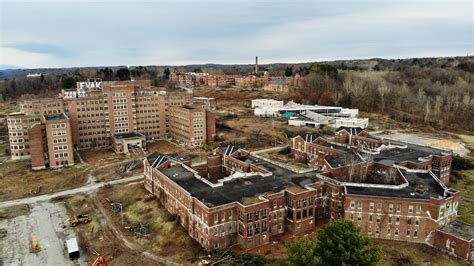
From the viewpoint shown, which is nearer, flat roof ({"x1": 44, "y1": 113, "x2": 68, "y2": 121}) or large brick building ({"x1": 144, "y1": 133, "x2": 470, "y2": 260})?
large brick building ({"x1": 144, "y1": 133, "x2": 470, "y2": 260})

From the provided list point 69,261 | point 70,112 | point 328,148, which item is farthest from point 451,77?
point 69,261

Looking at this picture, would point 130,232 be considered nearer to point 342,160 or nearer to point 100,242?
point 100,242

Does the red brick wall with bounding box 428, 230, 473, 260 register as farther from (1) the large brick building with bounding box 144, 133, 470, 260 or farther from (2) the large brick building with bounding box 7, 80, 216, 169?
Result: (2) the large brick building with bounding box 7, 80, 216, 169

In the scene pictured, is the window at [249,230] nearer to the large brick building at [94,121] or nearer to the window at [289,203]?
the window at [289,203]

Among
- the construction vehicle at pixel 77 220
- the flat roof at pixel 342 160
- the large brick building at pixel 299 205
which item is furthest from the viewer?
the flat roof at pixel 342 160

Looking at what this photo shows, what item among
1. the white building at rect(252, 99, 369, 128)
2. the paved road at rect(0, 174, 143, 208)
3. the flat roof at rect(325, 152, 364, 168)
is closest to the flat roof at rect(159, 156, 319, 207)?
the flat roof at rect(325, 152, 364, 168)

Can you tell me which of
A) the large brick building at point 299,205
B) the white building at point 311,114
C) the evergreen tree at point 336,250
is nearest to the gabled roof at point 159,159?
the large brick building at point 299,205
